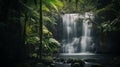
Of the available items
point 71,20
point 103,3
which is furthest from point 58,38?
point 103,3

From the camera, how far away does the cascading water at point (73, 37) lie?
1261 inches

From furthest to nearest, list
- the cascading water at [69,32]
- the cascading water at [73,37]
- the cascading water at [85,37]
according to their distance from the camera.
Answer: the cascading water at [69,32] → the cascading water at [85,37] → the cascading water at [73,37]

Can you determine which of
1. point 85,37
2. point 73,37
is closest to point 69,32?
point 73,37

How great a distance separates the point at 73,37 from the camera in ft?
110

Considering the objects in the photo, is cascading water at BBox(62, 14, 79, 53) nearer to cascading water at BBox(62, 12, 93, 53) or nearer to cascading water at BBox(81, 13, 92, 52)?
cascading water at BBox(62, 12, 93, 53)

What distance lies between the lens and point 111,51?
98.4ft

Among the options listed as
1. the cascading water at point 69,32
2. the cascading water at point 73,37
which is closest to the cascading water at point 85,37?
the cascading water at point 73,37

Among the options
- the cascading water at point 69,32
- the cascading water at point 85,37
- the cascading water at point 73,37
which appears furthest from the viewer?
the cascading water at point 69,32

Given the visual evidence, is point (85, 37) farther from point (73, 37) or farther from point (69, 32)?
point (69, 32)

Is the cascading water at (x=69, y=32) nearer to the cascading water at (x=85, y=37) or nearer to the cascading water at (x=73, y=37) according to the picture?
the cascading water at (x=73, y=37)

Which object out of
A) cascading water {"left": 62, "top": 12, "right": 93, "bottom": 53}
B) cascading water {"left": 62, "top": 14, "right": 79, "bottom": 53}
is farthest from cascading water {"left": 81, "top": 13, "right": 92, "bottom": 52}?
cascading water {"left": 62, "top": 14, "right": 79, "bottom": 53}

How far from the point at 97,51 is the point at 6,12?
18.9 meters

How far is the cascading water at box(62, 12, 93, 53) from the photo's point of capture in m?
32.0

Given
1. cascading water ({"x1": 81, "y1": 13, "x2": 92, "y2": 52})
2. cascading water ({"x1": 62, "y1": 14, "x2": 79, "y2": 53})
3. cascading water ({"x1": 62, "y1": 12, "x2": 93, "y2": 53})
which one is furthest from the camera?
cascading water ({"x1": 62, "y1": 14, "x2": 79, "y2": 53})
